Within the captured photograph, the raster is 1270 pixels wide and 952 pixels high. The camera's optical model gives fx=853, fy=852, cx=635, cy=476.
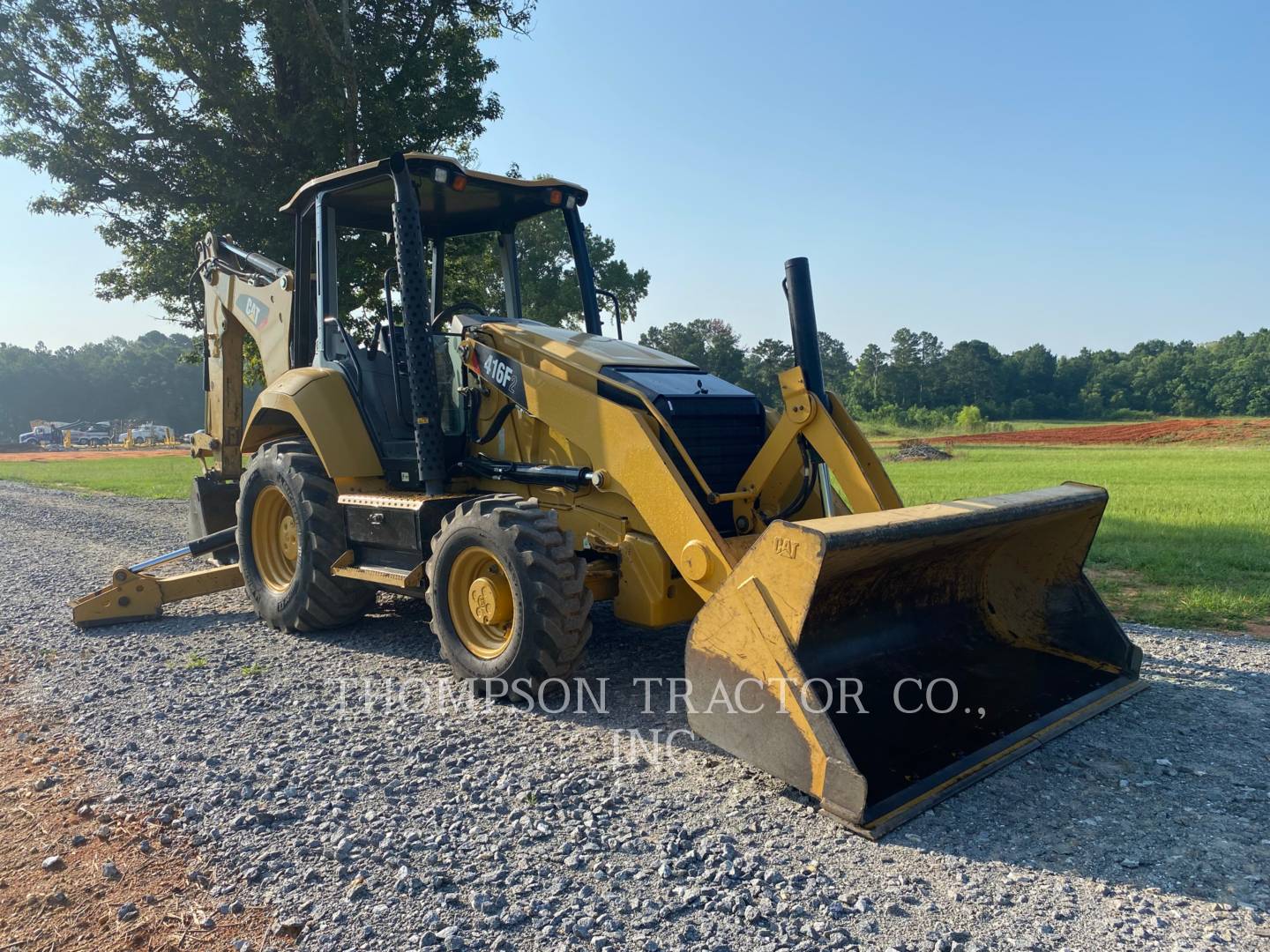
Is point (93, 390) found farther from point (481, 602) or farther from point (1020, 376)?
point (481, 602)

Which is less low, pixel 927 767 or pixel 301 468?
pixel 301 468

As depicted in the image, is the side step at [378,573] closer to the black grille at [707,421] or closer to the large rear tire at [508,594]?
the large rear tire at [508,594]

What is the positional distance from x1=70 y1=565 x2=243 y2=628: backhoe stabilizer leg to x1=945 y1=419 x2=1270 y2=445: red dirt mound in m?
45.2

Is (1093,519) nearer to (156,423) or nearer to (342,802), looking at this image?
(342,802)

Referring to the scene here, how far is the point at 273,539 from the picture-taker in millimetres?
6812

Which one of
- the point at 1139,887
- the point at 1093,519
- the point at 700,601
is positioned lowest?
the point at 1139,887

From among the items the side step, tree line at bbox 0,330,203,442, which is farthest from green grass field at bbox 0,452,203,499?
tree line at bbox 0,330,203,442

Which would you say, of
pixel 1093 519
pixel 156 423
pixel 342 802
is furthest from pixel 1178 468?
pixel 156 423

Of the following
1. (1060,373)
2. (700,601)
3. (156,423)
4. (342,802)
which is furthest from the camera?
(156,423)

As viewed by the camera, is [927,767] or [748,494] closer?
[927,767]

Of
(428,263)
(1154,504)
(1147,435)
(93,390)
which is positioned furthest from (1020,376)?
(93,390)

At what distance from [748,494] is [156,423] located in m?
106

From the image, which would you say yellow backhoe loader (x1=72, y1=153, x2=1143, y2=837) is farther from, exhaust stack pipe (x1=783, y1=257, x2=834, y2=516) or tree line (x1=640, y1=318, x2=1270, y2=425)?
tree line (x1=640, y1=318, x2=1270, y2=425)

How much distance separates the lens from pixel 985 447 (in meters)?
41.9
